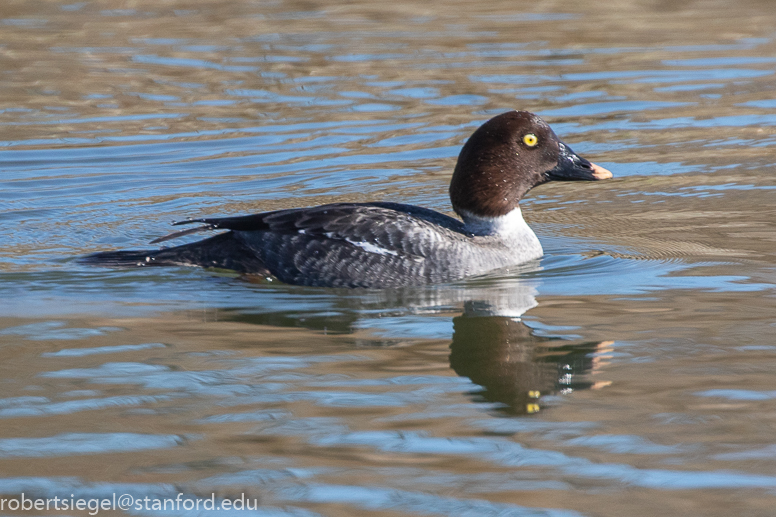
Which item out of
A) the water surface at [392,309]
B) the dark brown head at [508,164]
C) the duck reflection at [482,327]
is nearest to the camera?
the water surface at [392,309]

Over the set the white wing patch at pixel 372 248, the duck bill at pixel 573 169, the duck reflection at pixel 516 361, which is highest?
the duck bill at pixel 573 169

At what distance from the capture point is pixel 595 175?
312 inches

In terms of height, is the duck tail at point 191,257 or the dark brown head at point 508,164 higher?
the dark brown head at point 508,164

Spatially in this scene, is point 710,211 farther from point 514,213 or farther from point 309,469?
point 309,469

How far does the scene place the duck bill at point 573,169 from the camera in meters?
7.93

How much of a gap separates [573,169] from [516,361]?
98.5 inches

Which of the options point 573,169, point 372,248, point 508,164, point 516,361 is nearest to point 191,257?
point 372,248

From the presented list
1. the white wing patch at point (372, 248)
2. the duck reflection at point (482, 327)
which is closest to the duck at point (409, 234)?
the white wing patch at point (372, 248)

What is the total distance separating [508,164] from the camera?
25.8 feet

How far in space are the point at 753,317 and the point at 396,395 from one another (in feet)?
8.37

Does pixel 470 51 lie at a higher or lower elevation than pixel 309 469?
higher

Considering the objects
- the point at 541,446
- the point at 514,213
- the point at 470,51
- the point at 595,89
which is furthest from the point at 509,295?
the point at 470,51

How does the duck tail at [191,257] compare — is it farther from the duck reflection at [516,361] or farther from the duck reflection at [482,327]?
the duck reflection at [516,361]

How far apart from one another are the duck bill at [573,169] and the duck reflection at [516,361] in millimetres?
1652
